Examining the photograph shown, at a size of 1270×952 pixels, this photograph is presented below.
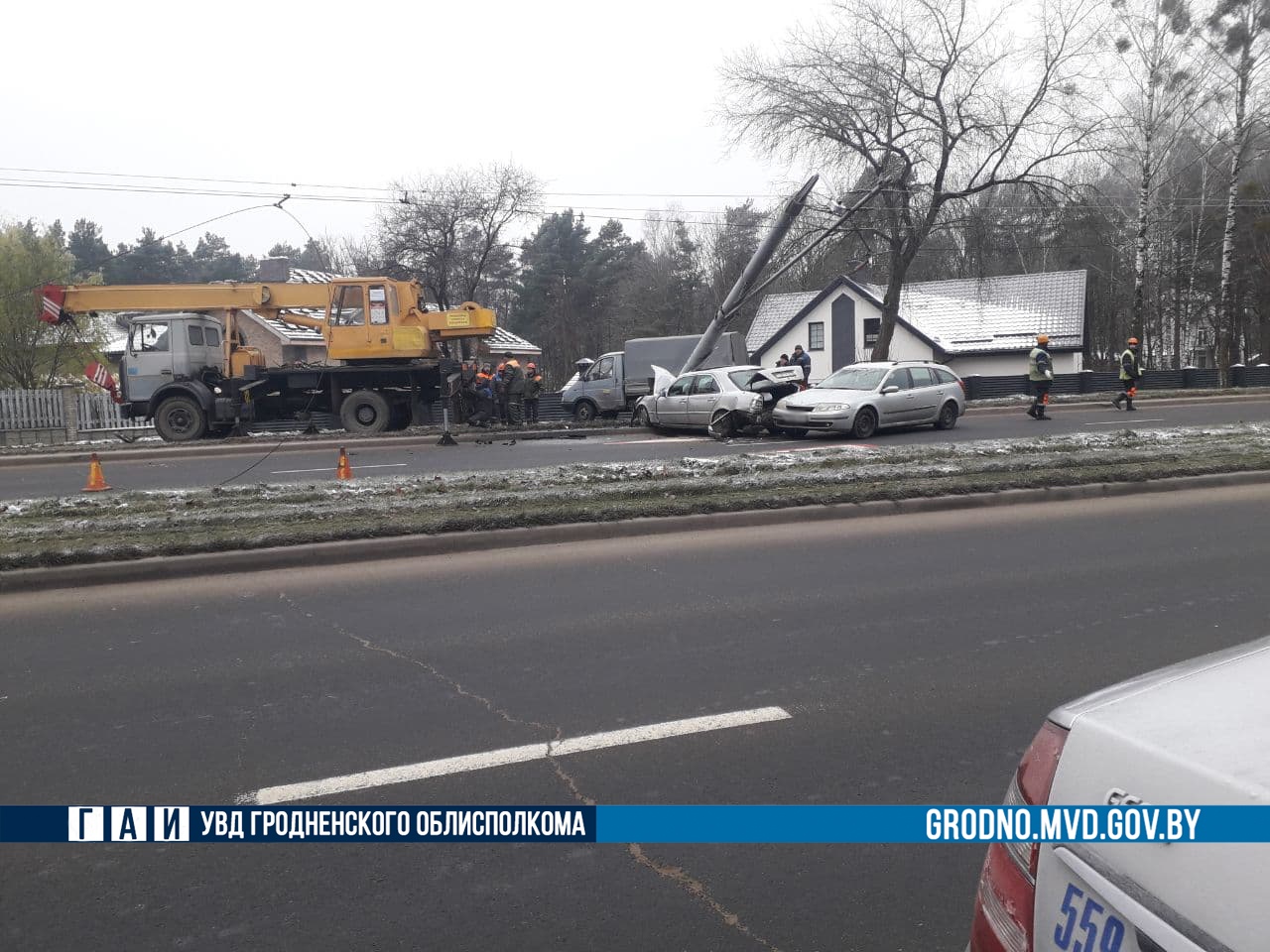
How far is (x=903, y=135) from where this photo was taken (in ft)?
107

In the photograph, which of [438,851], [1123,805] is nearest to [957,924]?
[1123,805]

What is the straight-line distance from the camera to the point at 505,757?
4543 millimetres

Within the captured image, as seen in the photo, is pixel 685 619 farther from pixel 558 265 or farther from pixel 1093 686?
pixel 558 265

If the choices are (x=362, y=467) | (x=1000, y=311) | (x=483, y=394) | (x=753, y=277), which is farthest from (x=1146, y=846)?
(x=1000, y=311)

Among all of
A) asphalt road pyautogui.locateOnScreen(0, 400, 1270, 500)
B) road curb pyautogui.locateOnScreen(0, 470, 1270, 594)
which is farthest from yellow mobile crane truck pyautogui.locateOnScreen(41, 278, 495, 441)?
road curb pyautogui.locateOnScreen(0, 470, 1270, 594)

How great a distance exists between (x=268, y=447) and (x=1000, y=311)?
127 feet

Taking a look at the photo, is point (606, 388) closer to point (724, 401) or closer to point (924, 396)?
point (724, 401)

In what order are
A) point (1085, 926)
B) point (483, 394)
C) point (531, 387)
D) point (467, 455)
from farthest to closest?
point (531, 387) → point (483, 394) → point (467, 455) → point (1085, 926)

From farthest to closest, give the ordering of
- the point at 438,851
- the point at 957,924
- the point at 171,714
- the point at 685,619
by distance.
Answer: the point at 685,619, the point at 171,714, the point at 438,851, the point at 957,924

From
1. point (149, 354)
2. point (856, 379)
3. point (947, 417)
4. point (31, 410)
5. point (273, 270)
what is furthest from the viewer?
point (31, 410)

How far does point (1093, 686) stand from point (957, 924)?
8.38ft

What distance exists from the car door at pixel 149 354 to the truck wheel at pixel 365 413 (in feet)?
13.3

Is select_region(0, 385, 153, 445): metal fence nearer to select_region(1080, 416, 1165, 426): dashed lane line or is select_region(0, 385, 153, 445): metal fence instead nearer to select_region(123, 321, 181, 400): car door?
select_region(123, 321, 181, 400): car door

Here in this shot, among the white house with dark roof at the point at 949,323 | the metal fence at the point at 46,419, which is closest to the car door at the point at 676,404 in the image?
the metal fence at the point at 46,419
